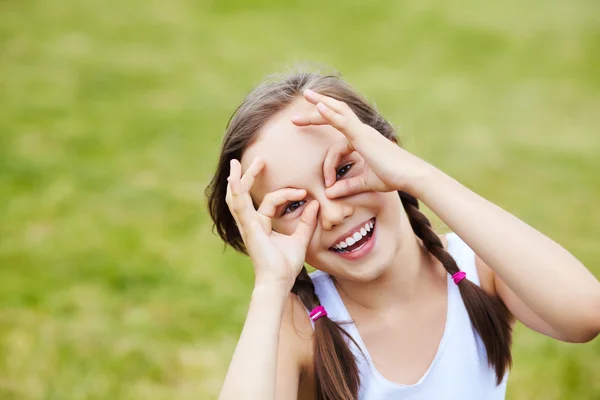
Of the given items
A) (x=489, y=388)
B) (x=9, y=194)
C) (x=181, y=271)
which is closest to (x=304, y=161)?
(x=489, y=388)

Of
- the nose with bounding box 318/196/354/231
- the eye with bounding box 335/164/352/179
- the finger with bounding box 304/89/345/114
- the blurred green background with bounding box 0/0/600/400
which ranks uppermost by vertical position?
the blurred green background with bounding box 0/0/600/400

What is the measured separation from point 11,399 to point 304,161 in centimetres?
209

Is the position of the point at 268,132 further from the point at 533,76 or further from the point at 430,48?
the point at 430,48

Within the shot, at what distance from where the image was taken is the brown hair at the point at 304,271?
211 cm

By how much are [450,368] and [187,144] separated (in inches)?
162

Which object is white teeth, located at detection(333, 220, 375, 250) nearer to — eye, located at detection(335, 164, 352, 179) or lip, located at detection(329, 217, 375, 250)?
lip, located at detection(329, 217, 375, 250)

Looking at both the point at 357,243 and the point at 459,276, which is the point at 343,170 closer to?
the point at 357,243

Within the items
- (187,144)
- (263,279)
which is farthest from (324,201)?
(187,144)

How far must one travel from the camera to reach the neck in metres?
2.22

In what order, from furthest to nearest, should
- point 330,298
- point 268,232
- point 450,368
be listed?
point 330,298 → point 450,368 → point 268,232

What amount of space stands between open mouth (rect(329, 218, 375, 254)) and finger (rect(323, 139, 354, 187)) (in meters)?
0.16

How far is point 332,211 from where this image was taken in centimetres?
197

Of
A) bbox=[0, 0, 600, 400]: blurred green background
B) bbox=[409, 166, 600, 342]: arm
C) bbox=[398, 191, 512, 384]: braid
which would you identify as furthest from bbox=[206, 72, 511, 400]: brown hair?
bbox=[0, 0, 600, 400]: blurred green background

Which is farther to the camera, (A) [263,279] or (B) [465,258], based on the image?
(B) [465,258]
